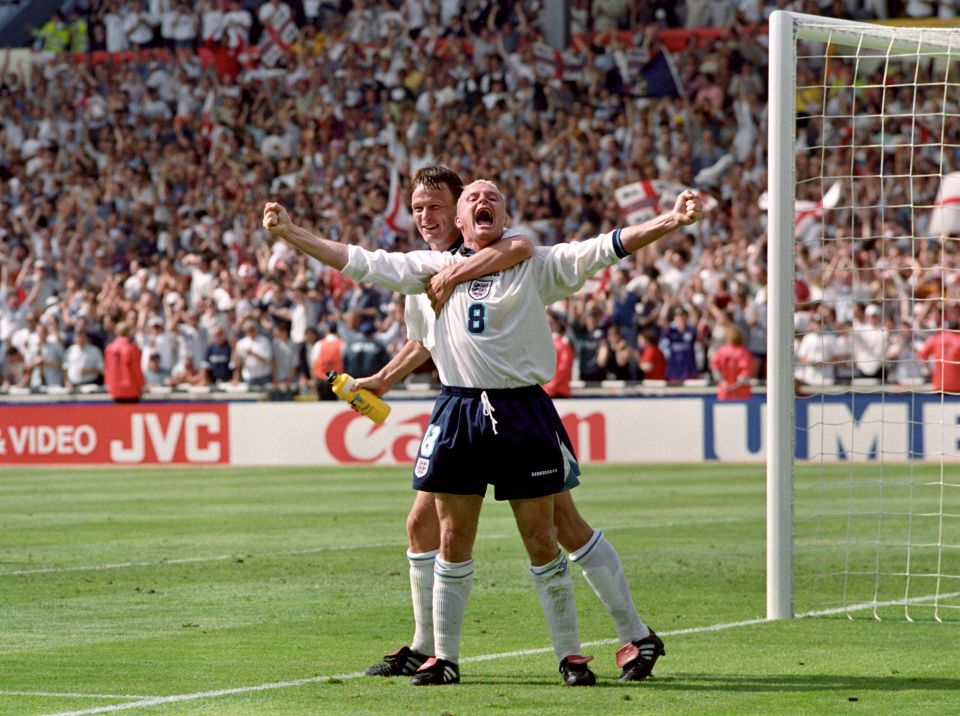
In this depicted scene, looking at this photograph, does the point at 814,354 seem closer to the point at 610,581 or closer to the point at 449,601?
the point at 610,581

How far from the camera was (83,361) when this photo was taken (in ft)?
90.6

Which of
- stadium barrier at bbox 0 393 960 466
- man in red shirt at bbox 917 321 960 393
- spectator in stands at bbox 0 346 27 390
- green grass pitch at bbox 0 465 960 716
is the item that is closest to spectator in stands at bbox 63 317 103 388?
stadium barrier at bbox 0 393 960 466

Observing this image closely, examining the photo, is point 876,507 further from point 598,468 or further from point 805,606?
point 805,606

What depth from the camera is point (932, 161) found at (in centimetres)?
2777

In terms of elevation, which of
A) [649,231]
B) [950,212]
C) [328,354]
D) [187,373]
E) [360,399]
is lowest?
[187,373]

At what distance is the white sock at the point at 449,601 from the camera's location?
7.31 m

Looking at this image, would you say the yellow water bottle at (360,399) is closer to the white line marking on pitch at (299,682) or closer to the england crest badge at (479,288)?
the england crest badge at (479,288)

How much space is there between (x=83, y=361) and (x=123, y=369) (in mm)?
1889

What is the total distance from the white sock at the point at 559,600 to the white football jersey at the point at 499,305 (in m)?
0.79

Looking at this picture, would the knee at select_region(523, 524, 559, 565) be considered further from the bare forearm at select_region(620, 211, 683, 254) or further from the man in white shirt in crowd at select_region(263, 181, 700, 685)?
the bare forearm at select_region(620, 211, 683, 254)

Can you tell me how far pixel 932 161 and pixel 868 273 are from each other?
3.26 m

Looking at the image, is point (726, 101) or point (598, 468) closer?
point (598, 468)

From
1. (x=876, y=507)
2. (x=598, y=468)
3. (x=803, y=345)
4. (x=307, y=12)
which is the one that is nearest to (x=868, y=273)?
(x=803, y=345)

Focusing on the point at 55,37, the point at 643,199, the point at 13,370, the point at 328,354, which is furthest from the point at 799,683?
the point at 55,37
